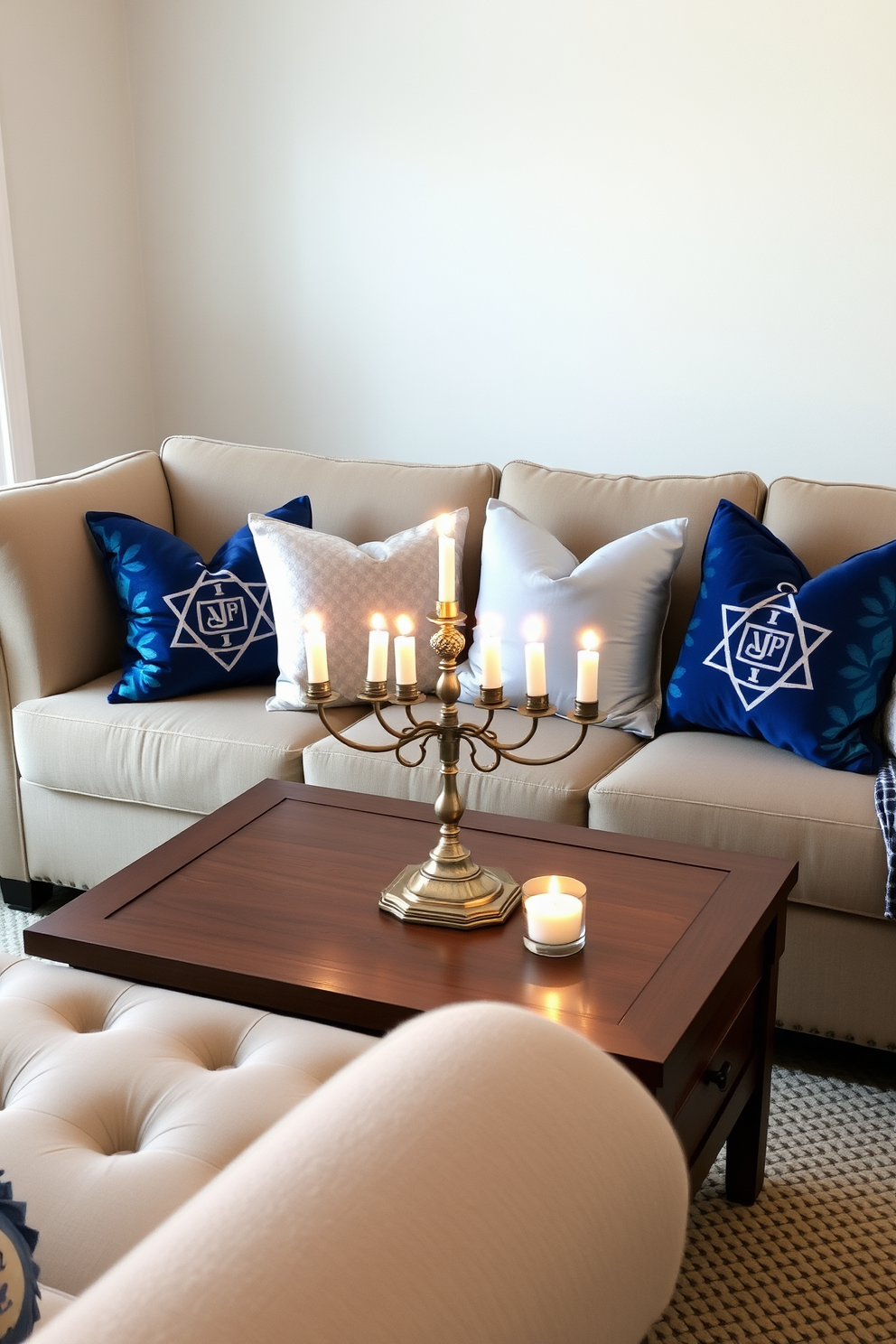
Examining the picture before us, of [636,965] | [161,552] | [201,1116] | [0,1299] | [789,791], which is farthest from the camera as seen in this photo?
[161,552]

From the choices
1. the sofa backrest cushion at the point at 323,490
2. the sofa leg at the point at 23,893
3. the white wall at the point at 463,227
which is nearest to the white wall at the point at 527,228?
the white wall at the point at 463,227

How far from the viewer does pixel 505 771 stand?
2316mm

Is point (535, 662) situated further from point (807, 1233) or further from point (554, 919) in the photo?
point (807, 1233)

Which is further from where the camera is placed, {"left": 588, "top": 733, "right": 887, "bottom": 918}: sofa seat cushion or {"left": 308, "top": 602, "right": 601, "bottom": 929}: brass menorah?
{"left": 588, "top": 733, "right": 887, "bottom": 918}: sofa seat cushion

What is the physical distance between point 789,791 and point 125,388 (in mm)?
3165

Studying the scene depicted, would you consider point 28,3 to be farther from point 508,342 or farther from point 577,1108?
point 577,1108

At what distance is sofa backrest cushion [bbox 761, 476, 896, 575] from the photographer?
2.43 metres

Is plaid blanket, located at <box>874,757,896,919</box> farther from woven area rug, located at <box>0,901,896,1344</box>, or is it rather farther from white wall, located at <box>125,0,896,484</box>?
white wall, located at <box>125,0,896,484</box>

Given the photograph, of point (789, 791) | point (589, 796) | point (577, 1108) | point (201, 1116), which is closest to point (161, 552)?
point (589, 796)

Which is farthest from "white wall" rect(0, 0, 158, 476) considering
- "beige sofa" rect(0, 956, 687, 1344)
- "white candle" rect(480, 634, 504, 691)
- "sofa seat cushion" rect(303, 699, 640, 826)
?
"beige sofa" rect(0, 956, 687, 1344)

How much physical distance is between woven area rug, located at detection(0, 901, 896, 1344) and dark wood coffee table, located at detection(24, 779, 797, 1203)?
0.08 metres

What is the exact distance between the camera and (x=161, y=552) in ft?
9.09

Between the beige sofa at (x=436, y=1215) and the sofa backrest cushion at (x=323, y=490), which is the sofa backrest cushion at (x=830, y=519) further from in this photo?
the beige sofa at (x=436, y=1215)

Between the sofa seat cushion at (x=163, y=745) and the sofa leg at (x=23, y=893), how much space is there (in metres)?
0.26
